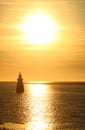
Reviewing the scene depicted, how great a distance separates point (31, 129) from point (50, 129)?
4.54m

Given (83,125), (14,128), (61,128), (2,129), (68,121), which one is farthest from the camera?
(68,121)

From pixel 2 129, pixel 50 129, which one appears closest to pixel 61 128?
pixel 50 129

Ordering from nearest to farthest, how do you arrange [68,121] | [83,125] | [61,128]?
[61,128] < [83,125] < [68,121]

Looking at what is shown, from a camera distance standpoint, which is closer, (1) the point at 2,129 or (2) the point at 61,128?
(1) the point at 2,129

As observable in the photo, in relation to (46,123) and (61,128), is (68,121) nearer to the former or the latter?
(46,123)

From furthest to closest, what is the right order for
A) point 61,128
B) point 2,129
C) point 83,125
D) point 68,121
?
point 68,121 → point 83,125 → point 61,128 → point 2,129

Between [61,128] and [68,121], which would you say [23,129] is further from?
[68,121]

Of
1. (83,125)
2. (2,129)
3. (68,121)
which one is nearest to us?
(2,129)

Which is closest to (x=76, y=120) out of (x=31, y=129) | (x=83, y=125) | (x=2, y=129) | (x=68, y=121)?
(x=68, y=121)

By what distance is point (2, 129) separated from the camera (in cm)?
8238

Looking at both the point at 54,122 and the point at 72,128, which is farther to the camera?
the point at 54,122

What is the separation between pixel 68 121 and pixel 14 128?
31957 millimetres

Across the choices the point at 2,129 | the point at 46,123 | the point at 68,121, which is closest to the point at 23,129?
the point at 2,129

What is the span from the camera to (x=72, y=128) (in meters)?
99.1
